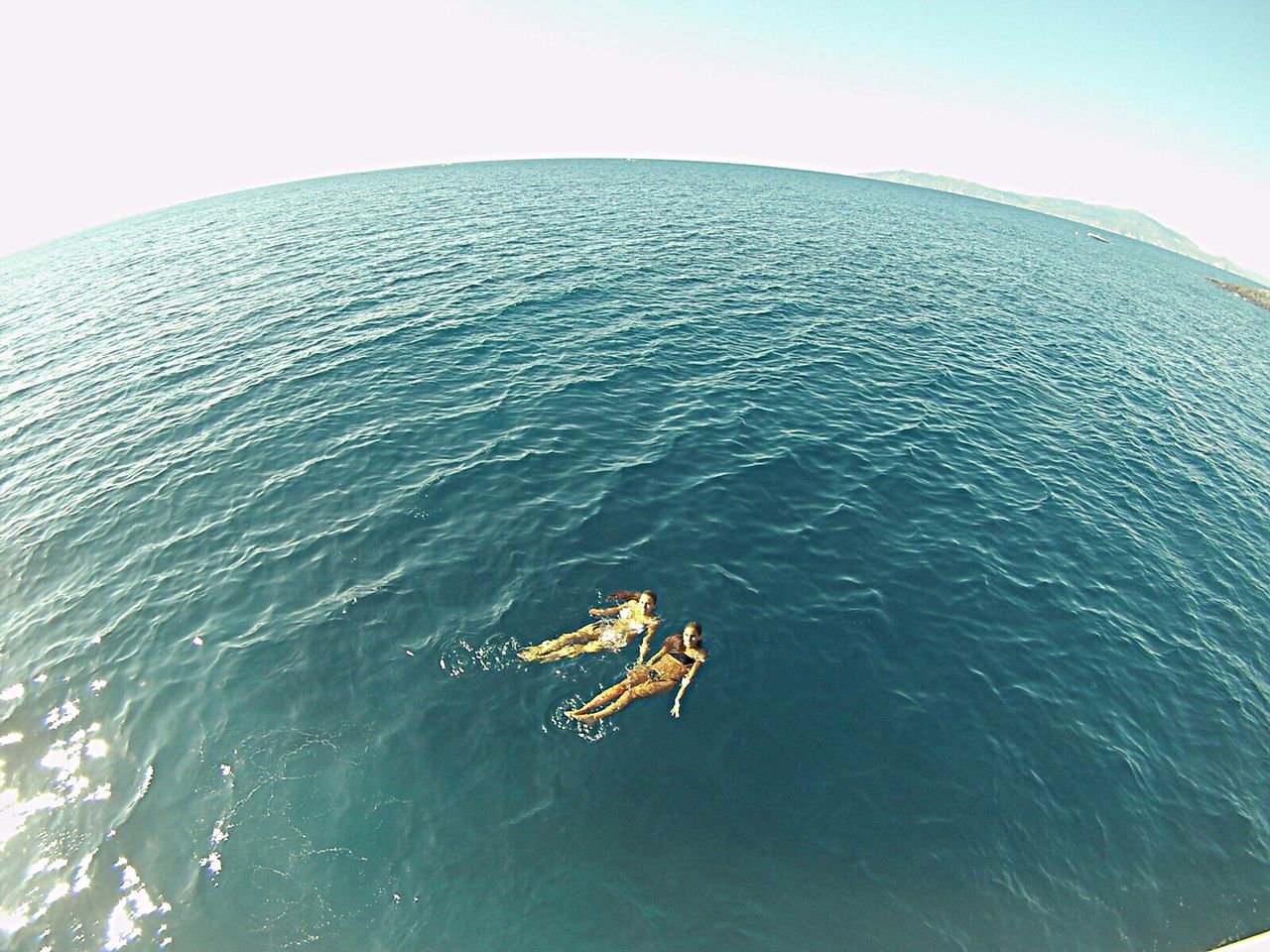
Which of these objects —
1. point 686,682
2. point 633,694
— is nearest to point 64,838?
point 633,694

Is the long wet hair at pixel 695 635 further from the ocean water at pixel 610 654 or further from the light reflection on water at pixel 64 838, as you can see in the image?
the light reflection on water at pixel 64 838

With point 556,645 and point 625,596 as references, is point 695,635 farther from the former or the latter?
point 556,645

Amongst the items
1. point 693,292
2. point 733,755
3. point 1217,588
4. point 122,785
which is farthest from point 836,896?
point 693,292

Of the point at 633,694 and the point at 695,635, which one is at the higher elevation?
the point at 695,635

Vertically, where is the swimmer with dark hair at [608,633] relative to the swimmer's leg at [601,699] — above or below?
above

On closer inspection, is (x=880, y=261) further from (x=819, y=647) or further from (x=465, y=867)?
(x=465, y=867)

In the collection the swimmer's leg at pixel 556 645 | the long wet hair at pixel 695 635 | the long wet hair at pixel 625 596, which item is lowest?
the swimmer's leg at pixel 556 645

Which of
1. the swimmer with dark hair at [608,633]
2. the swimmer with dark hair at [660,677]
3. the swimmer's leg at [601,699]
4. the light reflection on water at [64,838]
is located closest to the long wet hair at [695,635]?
the swimmer with dark hair at [660,677]

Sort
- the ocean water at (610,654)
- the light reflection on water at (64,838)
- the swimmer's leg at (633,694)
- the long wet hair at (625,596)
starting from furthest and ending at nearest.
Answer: the long wet hair at (625,596), the swimmer's leg at (633,694), the ocean water at (610,654), the light reflection on water at (64,838)
